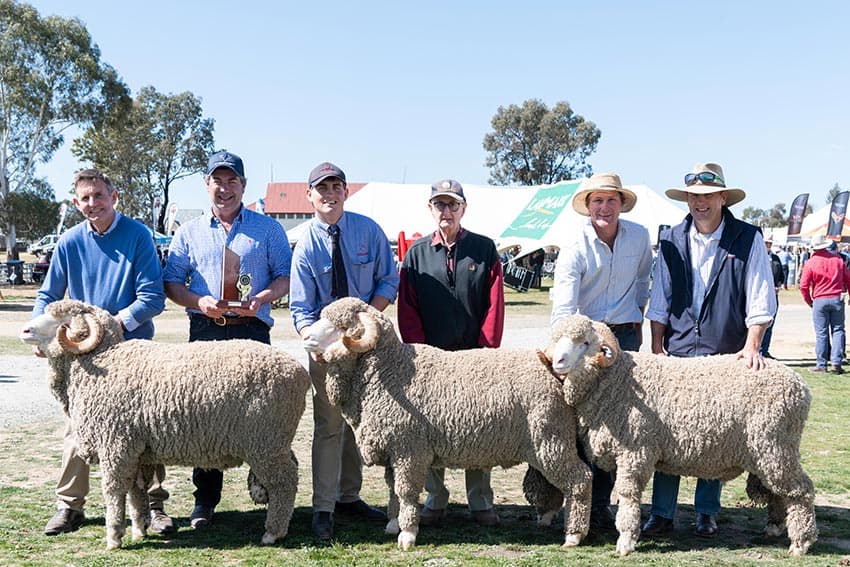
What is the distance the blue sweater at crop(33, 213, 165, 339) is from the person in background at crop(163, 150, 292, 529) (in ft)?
0.69

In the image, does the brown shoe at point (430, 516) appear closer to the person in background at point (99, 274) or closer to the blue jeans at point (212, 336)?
the blue jeans at point (212, 336)

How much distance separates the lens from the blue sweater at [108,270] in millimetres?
4996

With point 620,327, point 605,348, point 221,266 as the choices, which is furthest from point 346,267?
point 620,327

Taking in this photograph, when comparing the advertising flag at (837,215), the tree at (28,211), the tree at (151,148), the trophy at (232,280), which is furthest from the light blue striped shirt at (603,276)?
the tree at (151,148)

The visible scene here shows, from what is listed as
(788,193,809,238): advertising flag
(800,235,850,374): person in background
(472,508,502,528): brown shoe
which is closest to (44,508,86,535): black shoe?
(472,508,502,528): brown shoe

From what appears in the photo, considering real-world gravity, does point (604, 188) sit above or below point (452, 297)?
above

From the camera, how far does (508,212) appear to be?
2977 cm

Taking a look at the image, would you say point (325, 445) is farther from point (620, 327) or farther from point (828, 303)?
point (828, 303)

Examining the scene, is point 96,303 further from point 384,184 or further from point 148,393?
point 384,184

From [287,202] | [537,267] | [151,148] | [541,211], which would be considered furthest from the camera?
[287,202]

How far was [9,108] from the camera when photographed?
34688 millimetres

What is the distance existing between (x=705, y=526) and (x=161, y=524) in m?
3.57

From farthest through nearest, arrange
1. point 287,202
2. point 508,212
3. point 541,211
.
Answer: point 287,202
point 508,212
point 541,211

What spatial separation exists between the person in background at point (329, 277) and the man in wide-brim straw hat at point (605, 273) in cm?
121
